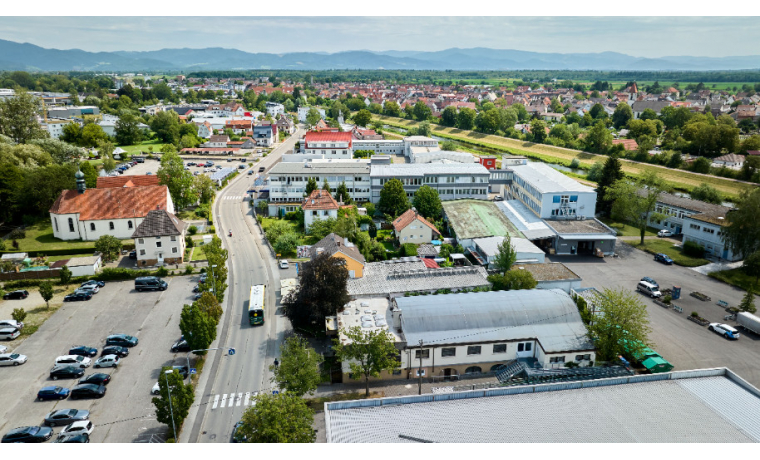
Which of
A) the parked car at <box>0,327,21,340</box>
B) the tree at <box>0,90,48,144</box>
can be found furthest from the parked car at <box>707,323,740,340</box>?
the tree at <box>0,90,48,144</box>

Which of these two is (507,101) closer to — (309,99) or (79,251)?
(309,99)

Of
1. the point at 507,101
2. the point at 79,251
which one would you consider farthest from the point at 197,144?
the point at 507,101

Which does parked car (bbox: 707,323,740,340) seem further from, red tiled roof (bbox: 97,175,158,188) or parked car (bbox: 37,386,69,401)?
red tiled roof (bbox: 97,175,158,188)

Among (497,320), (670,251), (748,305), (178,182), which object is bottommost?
(670,251)

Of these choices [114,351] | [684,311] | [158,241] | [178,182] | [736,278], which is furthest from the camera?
Result: [178,182]

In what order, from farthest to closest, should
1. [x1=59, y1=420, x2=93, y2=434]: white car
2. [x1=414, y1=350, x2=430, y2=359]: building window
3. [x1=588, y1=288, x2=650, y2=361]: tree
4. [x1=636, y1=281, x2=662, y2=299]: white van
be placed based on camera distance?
[x1=636, y1=281, x2=662, y2=299]: white van, [x1=414, y1=350, x2=430, y2=359]: building window, [x1=588, y1=288, x2=650, y2=361]: tree, [x1=59, y1=420, x2=93, y2=434]: white car

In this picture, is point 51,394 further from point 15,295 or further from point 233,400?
point 15,295

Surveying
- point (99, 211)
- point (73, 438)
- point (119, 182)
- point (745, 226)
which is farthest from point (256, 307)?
point (745, 226)

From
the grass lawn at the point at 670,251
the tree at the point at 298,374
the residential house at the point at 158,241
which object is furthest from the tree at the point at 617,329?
the residential house at the point at 158,241
